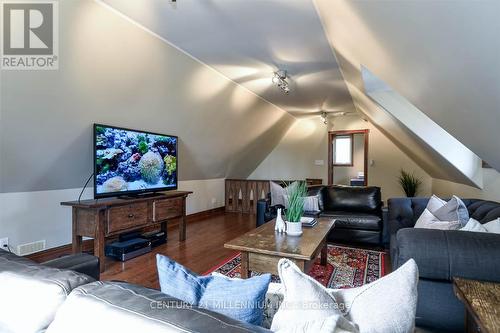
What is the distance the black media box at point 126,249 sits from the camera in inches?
124

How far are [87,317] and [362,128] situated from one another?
7.21 metres

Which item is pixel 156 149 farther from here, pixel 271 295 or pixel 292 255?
pixel 271 295

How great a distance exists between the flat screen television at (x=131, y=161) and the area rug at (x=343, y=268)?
4.70 ft

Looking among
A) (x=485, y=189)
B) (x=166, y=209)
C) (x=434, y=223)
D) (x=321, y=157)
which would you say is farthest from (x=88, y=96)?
(x=321, y=157)

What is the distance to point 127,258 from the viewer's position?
3164 millimetres

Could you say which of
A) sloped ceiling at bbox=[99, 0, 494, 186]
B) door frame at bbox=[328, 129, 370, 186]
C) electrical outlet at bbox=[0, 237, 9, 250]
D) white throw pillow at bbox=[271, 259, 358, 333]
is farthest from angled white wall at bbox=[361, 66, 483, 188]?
electrical outlet at bbox=[0, 237, 9, 250]

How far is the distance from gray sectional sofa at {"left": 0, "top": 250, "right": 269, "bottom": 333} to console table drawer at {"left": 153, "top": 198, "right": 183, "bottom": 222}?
8.14 feet

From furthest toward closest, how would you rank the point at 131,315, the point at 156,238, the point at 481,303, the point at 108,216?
the point at 156,238 → the point at 108,216 → the point at 481,303 → the point at 131,315

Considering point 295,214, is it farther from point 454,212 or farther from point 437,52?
point 437,52

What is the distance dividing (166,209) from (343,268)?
231cm

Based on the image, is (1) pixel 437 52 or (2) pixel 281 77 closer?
(1) pixel 437 52

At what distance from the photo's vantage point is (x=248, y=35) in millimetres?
2746

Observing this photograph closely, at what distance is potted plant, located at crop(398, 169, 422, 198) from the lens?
6227 millimetres

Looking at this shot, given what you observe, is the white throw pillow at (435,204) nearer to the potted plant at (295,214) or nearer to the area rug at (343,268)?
Result: the area rug at (343,268)
